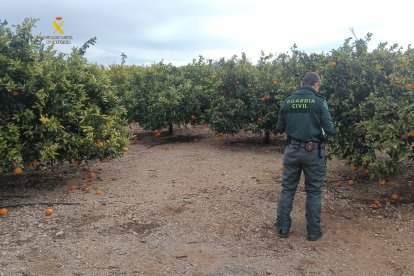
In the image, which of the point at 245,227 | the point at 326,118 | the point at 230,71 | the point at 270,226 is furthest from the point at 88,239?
the point at 230,71

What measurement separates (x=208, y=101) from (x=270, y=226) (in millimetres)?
6025

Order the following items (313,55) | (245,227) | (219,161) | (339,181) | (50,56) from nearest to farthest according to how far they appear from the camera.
Result: (245,227) → (50,56) → (339,181) → (313,55) → (219,161)

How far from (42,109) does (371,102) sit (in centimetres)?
499

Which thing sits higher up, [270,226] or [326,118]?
[326,118]

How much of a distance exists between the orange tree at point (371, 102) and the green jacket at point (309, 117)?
1100 mm

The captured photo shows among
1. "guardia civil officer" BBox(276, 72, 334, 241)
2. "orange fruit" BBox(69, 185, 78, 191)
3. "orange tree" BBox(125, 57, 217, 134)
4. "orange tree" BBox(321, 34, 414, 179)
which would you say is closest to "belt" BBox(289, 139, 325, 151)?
"guardia civil officer" BBox(276, 72, 334, 241)

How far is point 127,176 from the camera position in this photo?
25.6 feet

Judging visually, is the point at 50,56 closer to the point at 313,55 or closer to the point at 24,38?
the point at 24,38

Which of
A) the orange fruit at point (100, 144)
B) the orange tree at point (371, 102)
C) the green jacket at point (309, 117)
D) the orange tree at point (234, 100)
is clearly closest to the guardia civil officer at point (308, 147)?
the green jacket at point (309, 117)

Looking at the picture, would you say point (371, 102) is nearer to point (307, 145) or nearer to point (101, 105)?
point (307, 145)

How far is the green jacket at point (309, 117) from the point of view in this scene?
16.3ft

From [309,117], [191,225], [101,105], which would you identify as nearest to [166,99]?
[101,105]

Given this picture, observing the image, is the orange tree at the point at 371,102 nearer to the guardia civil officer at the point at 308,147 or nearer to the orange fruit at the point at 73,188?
the guardia civil officer at the point at 308,147

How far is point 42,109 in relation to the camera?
6375 millimetres
